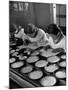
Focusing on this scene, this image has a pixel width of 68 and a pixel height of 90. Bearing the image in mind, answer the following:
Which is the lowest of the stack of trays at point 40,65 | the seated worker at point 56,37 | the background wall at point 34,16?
the stack of trays at point 40,65

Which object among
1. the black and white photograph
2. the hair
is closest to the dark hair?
the black and white photograph

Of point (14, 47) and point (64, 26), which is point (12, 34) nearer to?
point (14, 47)

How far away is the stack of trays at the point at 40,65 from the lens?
168 cm

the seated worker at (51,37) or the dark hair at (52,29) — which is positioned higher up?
the dark hair at (52,29)

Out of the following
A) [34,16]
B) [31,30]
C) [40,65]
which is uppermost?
[34,16]

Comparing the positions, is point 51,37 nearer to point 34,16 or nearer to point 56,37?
point 56,37

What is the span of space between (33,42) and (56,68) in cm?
34

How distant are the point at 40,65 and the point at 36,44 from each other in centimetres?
21

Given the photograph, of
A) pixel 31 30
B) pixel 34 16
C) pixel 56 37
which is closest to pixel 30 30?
pixel 31 30

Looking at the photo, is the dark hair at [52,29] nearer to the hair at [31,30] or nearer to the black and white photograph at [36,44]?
the black and white photograph at [36,44]

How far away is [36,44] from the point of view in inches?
69.2

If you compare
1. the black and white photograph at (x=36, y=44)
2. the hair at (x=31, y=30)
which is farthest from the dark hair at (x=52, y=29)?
the hair at (x=31, y=30)

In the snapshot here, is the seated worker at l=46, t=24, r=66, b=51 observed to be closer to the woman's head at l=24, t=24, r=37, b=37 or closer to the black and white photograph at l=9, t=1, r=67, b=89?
the black and white photograph at l=9, t=1, r=67, b=89

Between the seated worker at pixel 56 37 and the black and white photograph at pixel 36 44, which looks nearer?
the black and white photograph at pixel 36 44
